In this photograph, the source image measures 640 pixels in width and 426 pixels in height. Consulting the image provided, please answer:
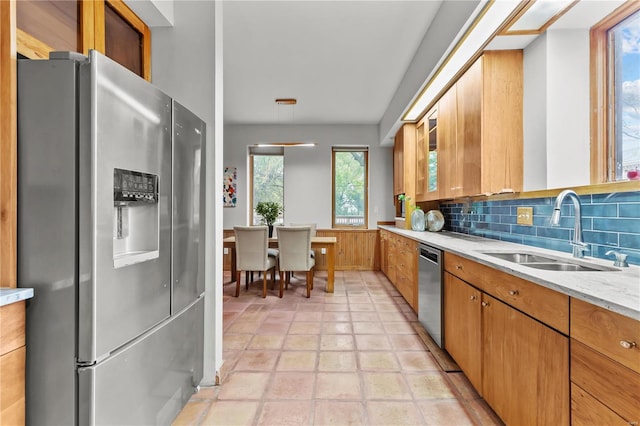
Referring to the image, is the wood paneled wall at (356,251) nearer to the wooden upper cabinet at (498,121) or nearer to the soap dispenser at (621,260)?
the wooden upper cabinet at (498,121)

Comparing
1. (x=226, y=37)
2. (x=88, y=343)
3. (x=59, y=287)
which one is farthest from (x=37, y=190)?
(x=226, y=37)

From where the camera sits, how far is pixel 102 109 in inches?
41.6

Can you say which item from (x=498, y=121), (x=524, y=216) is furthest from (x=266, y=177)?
(x=524, y=216)

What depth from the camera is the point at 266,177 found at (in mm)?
6168

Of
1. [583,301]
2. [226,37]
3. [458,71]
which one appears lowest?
[583,301]

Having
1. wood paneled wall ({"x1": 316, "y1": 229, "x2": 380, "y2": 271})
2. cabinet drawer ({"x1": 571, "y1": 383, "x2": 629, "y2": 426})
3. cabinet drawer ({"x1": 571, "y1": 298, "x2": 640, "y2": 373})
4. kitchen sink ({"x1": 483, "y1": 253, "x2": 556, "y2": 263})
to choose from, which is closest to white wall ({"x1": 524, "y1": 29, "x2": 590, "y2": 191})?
kitchen sink ({"x1": 483, "y1": 253, "x2": 556, "y2": 263})

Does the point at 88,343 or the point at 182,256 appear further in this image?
the point at 182,256

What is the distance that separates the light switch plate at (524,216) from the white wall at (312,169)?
11.9 feet

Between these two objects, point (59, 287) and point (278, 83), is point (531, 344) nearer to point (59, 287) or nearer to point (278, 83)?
point (59, 287)

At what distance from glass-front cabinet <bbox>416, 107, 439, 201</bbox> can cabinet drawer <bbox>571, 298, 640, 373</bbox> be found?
8.26 ft

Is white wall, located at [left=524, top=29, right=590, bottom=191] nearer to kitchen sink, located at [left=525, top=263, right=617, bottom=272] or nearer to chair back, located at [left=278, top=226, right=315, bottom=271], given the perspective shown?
kitchen sink, located at [left=525, top=263, right=617, bottom=272]

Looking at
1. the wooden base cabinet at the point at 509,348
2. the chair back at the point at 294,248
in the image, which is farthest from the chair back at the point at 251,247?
the wooden base cabinet at the point at 509,348

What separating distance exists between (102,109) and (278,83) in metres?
3.36

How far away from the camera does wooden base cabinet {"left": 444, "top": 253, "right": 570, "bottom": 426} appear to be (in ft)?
3.70
